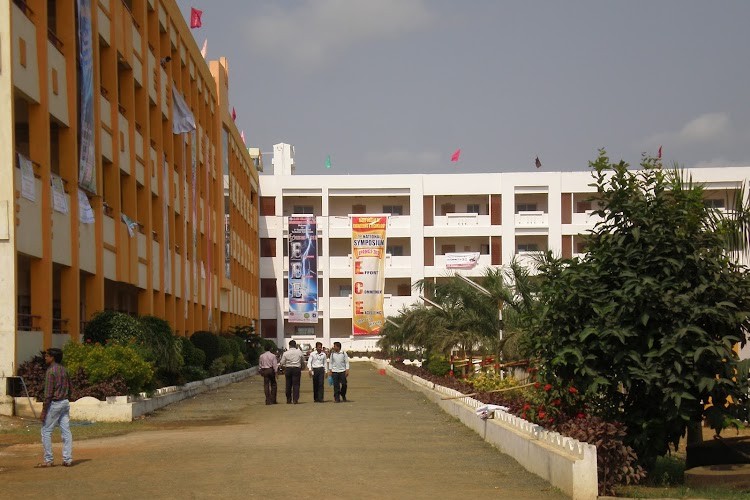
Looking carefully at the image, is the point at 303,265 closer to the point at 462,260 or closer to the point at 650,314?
the point at 462,260

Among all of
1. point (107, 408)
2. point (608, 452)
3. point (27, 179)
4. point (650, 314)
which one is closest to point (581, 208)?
point (107, 408)

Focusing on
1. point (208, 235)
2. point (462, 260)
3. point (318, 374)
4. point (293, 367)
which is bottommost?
point (318, 374)

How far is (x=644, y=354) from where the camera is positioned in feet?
38.8

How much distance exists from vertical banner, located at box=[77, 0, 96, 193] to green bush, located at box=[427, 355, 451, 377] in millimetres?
13448

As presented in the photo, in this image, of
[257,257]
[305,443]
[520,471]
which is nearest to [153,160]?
[305,443]

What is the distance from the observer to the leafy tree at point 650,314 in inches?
458

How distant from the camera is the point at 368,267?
72250mm

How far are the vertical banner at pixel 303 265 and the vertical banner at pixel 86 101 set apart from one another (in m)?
49.4

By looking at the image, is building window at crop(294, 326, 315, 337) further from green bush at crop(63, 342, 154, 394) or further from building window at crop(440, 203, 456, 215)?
green bush at crop(63, 342, 154, 394)

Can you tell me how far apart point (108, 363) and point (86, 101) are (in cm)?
700

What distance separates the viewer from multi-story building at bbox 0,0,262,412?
66.8 ft

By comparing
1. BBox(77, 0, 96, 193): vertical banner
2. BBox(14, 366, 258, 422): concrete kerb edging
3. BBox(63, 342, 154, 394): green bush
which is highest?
BBox(77, 0, 96, 193): vertical banner

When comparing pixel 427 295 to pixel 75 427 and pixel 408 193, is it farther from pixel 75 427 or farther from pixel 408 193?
pixel 408 193

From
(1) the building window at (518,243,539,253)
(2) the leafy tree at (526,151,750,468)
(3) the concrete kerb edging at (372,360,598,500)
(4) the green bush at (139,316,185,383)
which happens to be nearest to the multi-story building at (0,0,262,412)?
(4) the green bush at (139,316,185,383)
